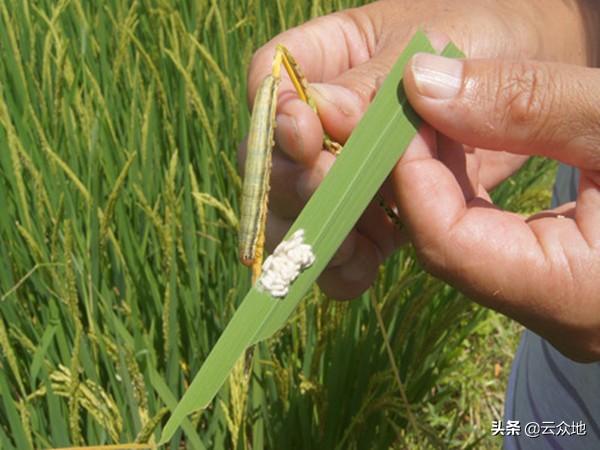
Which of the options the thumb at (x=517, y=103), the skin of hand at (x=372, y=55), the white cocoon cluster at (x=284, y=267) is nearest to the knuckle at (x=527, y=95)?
the thumb at (x=517, y=103)

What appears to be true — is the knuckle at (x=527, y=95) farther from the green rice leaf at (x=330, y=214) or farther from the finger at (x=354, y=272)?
the finger at (x=354, y=272)

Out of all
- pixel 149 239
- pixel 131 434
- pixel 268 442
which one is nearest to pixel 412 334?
pixel 268 442

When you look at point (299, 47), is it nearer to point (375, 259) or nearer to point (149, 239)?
point (375, 259)

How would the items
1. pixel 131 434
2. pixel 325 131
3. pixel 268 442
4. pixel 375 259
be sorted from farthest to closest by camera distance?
1. pixel 268 442
2. pixel 375 259
3. pixel 131 434
4. pixel 325 131

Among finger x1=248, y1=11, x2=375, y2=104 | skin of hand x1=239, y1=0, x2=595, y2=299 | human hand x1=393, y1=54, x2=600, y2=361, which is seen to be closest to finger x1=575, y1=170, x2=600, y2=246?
human hand x1=393, y1=54, x2=600, y2=361

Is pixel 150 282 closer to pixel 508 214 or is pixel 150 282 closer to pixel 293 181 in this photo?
pixel 293 181

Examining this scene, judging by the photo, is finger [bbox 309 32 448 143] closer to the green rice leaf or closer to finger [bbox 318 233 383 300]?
the green rice leaf

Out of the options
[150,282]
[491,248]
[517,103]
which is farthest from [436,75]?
[150,282]
